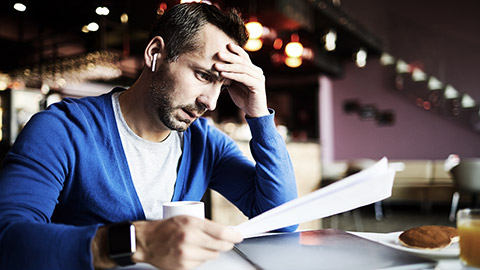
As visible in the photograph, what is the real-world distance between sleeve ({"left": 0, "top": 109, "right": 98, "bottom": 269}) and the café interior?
3.79m

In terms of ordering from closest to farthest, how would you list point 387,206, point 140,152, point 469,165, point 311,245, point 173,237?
point 173,237 < point 311,245 < point 140,152 < point 469,165 < point 387,206

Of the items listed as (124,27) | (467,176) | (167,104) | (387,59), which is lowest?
(467,176)

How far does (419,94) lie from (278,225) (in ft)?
29.8

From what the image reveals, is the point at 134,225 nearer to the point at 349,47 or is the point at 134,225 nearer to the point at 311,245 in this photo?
the point at 311,245

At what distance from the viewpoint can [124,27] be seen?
15.8ft

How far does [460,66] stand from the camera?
335 inches

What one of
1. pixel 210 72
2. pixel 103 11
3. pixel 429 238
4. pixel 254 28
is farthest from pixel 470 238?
pixel 254 28

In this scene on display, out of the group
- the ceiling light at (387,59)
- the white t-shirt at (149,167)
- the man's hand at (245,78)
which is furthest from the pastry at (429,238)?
the ceiling light at (387,59)

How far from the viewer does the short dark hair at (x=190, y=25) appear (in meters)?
1.10

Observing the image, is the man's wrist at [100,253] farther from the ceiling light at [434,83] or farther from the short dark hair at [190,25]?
the ceiling light at [434,83]

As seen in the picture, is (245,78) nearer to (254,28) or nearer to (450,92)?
(254,28)

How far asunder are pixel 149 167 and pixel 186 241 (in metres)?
0.59

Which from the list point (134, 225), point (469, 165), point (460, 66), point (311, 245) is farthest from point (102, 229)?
point (460, 66)

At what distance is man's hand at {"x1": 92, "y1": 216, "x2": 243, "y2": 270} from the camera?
0.58m
